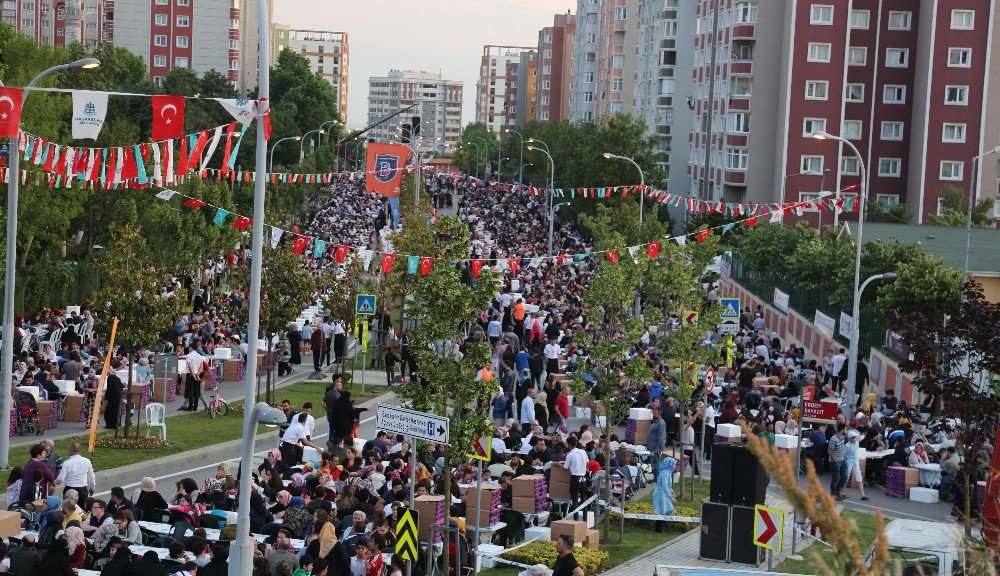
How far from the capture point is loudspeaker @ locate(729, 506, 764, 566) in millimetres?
18938

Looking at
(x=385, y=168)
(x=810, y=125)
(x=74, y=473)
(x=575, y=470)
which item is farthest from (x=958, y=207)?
(x=74, y=473)

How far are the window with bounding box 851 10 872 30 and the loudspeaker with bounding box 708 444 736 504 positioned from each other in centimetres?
5748

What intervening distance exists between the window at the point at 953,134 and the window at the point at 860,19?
679 centimetres

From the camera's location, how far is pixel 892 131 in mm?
73375

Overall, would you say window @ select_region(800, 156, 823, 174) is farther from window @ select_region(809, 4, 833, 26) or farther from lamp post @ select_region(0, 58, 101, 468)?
lamp post @ select_region(0, 58, 101, 468)

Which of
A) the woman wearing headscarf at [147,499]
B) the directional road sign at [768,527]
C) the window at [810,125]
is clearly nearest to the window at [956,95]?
the window at [810,125]

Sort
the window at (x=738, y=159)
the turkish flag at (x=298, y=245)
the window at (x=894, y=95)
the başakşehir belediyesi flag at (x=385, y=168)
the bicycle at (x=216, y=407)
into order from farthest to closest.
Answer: the window at (x=738, y=159) < the window at (x=894, y=95) < the başakşehir belediyesi flag at (x=385, y=168) < the turkish flag at (x=298, y=245) < the bicycle at (x=216, y=407)

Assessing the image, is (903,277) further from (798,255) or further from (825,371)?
(798,255)

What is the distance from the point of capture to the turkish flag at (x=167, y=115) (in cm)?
1991

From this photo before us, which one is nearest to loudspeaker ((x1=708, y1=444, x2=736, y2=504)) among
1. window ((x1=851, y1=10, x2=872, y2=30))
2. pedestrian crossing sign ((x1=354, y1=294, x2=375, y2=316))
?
pedestrian crossing sign ((x1=354, y1=294, x2=375, y2=316))

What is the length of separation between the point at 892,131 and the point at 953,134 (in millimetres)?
3761

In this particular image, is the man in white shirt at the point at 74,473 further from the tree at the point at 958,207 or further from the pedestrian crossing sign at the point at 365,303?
the tree at the point at 958,207

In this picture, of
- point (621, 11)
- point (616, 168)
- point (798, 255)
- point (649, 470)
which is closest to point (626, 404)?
point (649, 470)

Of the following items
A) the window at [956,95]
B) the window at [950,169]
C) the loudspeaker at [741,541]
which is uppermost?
the window at [956,95]
